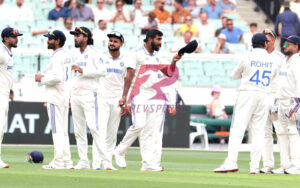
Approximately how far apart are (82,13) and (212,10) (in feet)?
15.8

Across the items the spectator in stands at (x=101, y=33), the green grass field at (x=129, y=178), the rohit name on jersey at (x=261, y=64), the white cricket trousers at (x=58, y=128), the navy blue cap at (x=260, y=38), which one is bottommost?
the green grass field at (x=129, y=178)

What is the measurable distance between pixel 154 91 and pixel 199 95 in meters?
11.4

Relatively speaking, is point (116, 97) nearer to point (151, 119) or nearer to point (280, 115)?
point (151, 119)

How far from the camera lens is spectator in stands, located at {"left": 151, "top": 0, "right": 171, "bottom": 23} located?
28406 millimetres

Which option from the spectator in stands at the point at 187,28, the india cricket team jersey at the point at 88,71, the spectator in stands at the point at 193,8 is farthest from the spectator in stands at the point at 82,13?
the india cricket team jersey at the point at 88,71

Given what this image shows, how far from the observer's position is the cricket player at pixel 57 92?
1416 centimetres

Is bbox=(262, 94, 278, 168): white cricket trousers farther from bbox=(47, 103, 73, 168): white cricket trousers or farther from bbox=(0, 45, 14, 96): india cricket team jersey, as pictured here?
bbox=(0, 45, 14, 96): india cricket team jersey

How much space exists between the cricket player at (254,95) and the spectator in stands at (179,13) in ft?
47.2

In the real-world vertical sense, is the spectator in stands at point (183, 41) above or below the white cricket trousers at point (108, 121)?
above

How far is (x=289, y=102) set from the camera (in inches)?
572

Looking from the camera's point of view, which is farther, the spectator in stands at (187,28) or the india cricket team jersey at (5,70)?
the spectator in stands at (187,28)

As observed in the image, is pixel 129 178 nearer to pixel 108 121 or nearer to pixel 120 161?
pixel 108 121

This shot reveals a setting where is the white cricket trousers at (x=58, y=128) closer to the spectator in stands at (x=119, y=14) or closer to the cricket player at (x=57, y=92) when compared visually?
the cricket player at (x=57, y=92)

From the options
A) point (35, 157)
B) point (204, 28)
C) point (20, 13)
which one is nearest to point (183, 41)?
point (204, 28)
